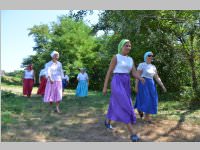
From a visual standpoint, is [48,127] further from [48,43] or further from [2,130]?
[48,43]

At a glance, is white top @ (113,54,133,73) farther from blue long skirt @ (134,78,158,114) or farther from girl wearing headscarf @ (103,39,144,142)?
blue long skirt @ (134,78,158,114)

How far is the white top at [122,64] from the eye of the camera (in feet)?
24.7

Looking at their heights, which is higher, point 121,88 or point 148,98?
point 121,88

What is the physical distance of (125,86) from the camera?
24.9 feet

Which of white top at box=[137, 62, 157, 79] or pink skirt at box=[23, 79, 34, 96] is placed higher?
white top at box=[137, 62, 157, 79]

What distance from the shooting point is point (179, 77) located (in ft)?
63.2

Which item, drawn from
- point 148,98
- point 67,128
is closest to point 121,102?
point 67,128

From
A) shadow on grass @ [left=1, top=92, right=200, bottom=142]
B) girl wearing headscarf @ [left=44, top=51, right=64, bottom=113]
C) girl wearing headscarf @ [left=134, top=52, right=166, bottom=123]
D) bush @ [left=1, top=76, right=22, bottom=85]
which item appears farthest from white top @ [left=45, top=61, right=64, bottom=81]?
bush @ [left=1, top=76, right=22, bottom=85]

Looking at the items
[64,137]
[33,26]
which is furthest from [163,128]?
[33,26]

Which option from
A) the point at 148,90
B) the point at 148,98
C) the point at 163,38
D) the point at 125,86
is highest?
the point at 163,38

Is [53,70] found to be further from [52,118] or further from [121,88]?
[121,88]

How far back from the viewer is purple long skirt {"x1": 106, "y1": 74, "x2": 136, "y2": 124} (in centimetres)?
737

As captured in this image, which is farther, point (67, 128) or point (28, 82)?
point (28, 82)

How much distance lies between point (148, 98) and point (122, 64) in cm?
224
